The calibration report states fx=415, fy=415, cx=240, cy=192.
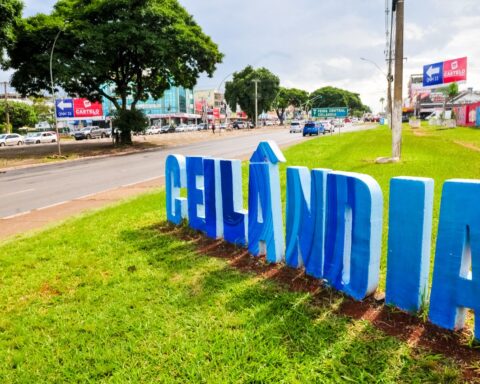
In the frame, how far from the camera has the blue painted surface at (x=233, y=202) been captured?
5.38 m

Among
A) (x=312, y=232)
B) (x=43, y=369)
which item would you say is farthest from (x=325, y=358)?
(x=43, y=369)

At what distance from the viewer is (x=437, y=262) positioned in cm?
320

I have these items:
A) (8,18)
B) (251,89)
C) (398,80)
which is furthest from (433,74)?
(8,18)

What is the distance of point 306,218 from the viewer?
170 inches

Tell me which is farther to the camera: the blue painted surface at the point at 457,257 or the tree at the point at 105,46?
the tree at the point at 105,46

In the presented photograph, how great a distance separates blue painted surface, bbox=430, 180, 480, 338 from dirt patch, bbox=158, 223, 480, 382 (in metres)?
0.13

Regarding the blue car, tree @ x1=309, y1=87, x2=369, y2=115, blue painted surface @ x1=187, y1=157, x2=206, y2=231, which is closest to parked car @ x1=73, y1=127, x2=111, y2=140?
the blue car

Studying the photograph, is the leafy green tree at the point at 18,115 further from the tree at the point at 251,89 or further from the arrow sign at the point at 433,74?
the arrow sign at the point at 433,74

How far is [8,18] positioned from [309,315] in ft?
85.8

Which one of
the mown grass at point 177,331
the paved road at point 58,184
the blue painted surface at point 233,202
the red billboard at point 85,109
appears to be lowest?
the paved road at point 58,184

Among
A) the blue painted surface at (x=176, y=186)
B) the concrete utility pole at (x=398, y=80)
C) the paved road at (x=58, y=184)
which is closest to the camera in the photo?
the blue painted surface at (x=176, y=186)

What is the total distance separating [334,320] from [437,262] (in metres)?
0.94

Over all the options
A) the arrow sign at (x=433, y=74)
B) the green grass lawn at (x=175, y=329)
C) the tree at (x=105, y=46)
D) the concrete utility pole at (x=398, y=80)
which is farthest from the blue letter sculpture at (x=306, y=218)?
the arrow sign at (x=433, y=74)

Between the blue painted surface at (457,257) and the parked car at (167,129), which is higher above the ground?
the parked car at (167,129)
